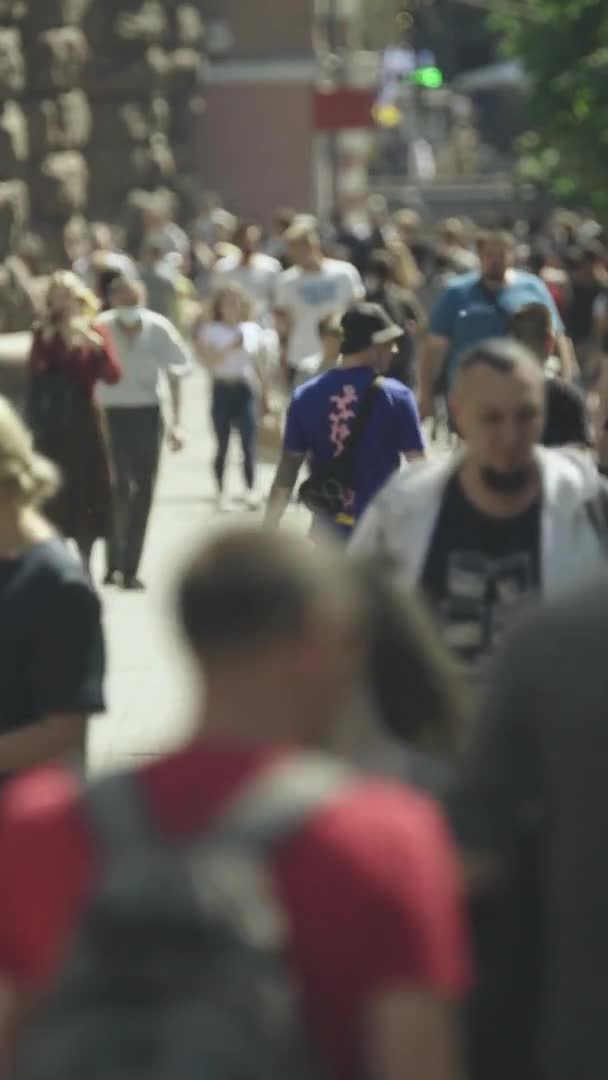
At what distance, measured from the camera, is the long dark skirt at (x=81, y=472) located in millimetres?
14070

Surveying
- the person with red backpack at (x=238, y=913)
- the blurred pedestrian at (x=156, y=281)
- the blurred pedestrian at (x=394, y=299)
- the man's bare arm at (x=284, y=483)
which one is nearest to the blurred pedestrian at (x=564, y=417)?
the man's bare arm at (x=284, y=483)

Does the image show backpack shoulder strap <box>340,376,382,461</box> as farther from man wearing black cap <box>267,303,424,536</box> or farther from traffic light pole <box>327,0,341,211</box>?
traffic light pole <box>327,0,341,211</box>

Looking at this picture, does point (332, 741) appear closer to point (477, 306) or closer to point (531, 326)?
point (531, 326)

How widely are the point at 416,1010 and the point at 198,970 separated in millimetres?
219

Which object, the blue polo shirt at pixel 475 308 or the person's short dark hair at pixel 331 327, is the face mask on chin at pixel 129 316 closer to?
the person's short dark hair at pixel 331 327

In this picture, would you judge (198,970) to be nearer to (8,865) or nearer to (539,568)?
(8,865)

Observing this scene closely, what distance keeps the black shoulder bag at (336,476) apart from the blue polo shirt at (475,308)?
256 centimetres

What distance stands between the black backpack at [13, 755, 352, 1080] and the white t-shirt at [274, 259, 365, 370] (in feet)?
48.7

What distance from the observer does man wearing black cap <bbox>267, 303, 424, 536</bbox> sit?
10.3m

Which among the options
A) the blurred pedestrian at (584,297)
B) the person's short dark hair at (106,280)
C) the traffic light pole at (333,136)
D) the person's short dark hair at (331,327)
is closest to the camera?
the person's short dark hair at (331,327)

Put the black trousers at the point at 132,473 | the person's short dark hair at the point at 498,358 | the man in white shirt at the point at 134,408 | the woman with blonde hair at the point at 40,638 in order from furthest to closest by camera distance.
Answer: the black trousers at the point at 132,473 → the man in white shirt at the point at 134,408 → the person's short dark hair at the point at 498,358 → the woman with blonde hair at the point at 40,638

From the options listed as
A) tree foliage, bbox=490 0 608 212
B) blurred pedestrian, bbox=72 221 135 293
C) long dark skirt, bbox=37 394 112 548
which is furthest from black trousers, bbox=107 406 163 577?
tree foliage, bbox=490 0 608 212

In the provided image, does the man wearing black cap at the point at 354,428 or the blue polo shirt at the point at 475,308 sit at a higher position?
the man wearing black cap at the point at 354,428

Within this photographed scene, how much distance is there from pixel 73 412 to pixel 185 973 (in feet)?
35.2
